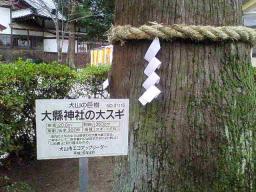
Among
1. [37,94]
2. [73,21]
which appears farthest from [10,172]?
[73,21]

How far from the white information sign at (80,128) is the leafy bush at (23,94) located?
5.64 feet

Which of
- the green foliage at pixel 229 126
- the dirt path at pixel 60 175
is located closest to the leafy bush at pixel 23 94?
the dirt path at pixel 60 175

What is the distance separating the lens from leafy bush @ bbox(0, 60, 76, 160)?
3.81 meters

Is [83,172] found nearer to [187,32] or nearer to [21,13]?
[187,32]

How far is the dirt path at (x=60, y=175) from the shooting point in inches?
172

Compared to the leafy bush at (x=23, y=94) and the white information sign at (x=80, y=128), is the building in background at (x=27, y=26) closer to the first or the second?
the leafy bush at (x=23, y=94)


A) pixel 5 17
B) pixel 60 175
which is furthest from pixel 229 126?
pixel 5 17

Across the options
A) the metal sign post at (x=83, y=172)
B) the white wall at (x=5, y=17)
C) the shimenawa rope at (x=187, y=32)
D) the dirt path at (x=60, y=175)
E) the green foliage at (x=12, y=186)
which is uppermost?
the white wall at (x=5, y=17)

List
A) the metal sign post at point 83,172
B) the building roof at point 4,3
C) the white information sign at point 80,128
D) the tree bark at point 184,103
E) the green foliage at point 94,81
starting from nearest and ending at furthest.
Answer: the white information sign at point 80,128, the metal sign post at point 83,172, the tree bark at point 184,103, the green foliage at point 94,81, the building roof at point 4,3

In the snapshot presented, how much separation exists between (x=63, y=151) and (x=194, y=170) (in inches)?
28.2

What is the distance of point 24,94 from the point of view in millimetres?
4410

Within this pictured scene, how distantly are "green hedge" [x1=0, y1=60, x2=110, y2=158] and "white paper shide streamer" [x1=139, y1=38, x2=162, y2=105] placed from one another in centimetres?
180

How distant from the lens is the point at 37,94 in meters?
4.71

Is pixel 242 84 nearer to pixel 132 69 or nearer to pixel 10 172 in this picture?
pixel 132 69
